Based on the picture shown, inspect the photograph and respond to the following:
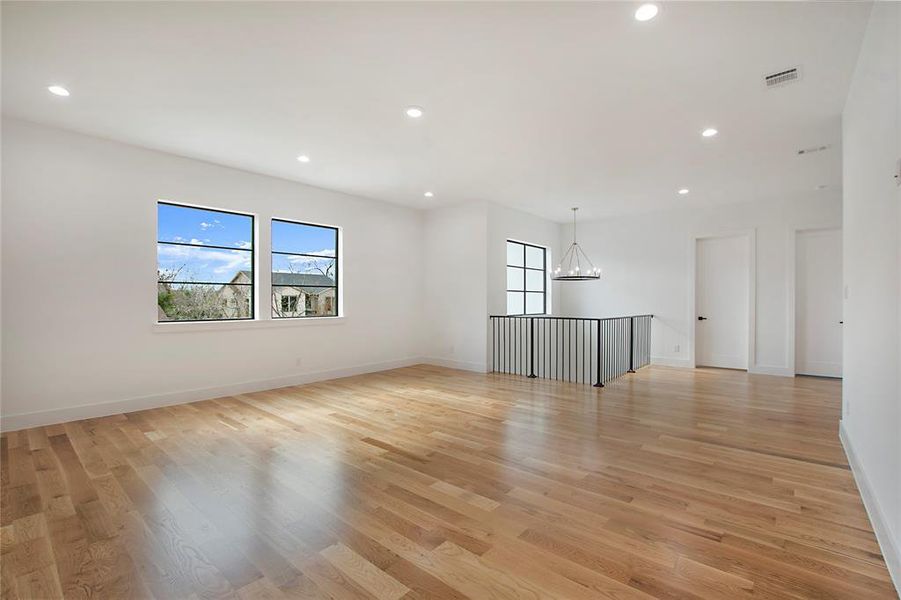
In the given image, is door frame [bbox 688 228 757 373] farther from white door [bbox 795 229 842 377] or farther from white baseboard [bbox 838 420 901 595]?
white baseboard [bbox 838 420 901 595]

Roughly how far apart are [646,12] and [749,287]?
603 centimetres

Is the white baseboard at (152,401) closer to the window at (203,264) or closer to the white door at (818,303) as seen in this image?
the window at (203,264)

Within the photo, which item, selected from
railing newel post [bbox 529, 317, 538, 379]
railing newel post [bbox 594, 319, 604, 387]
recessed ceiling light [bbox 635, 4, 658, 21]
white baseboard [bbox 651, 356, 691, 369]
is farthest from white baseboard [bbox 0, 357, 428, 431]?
recessed ceiling light [bbox 635, 4, 658, 21]

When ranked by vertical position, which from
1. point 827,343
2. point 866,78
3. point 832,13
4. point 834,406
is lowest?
point 834,406

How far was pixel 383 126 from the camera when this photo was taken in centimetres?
394

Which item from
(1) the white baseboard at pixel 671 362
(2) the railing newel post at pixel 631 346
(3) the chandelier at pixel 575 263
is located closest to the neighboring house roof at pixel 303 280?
(3) the chandelier at pixel 575 263

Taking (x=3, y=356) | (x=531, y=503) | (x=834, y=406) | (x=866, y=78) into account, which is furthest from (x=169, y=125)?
(x=834, y=406)

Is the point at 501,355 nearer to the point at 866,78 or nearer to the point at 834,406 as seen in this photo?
the point at 834,406

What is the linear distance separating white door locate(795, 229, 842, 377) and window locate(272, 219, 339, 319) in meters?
7.22

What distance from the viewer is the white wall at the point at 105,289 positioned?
3.85 metres

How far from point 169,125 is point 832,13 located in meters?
5.07

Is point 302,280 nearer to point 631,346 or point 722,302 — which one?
point 631,346

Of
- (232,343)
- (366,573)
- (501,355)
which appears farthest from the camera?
(501,355)

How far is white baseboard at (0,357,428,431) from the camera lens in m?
3.88
